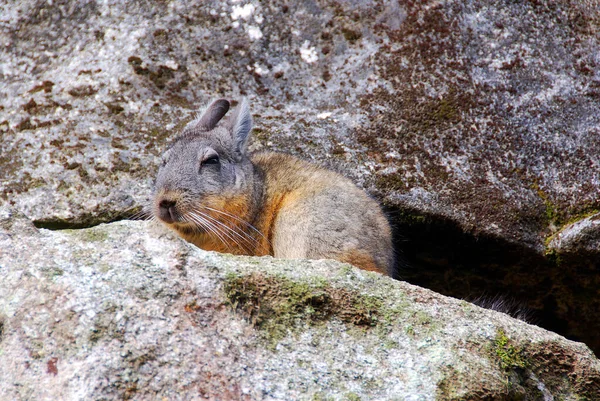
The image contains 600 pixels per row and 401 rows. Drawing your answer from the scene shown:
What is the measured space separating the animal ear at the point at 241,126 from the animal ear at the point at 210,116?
5.1 inches

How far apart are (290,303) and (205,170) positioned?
2872 millimetres

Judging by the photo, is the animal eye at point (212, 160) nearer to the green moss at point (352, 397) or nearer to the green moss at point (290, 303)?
the green moss at point (290, 303)

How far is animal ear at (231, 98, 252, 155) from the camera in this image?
7.03 meters

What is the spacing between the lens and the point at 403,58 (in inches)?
288

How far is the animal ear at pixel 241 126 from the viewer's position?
23.1 ft

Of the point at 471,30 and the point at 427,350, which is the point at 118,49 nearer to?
the point at 471,30

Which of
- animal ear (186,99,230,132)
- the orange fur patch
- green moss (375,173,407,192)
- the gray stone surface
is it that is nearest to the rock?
the gray stone surface

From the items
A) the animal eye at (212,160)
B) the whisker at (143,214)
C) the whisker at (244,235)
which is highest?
the animal eye at (212,160)

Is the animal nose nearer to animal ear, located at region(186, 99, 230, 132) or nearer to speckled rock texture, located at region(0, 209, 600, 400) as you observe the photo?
animal ear, located at region(186, 99, 230, 132)

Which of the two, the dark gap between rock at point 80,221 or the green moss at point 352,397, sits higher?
the green moss at point 352,397

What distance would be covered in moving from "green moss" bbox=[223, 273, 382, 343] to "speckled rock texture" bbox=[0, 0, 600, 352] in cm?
246

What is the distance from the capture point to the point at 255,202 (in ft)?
22.6

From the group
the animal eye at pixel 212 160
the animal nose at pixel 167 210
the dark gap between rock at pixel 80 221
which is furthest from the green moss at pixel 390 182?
the dark gap between rock at pixel 80 221

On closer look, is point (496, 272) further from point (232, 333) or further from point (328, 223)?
point (232, 333)
